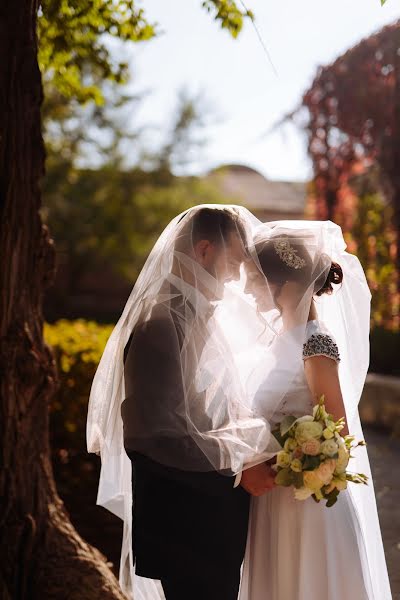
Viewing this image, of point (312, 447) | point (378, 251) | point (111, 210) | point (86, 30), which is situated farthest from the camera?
point (111, 210)

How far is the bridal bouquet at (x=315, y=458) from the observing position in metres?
2.47

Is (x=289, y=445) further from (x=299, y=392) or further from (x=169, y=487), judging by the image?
(x=169, y=487)

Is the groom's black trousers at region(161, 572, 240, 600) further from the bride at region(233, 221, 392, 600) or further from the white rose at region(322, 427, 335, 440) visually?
the white rose at region(322, 427, 335, 440)

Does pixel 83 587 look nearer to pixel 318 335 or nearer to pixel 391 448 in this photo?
pixel 318 335

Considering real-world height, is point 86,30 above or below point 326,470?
above

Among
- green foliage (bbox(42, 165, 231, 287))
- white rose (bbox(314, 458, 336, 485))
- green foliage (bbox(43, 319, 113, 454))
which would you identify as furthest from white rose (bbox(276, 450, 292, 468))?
green foliage (bbox(42, 165, 231, 287))

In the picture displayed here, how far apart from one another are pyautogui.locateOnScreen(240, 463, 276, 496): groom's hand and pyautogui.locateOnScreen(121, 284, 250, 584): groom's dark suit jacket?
2.8 inches

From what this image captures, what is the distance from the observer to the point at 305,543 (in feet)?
8.84

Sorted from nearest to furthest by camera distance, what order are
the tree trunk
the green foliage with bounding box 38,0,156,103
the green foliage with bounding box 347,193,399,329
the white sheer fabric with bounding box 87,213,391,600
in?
the white sheer fabric with bounding box 87,213,391,600
the tree trunk
the green foliage with bounding box 38,0,156,103
the green foliage with bounding box 347,193,399,329

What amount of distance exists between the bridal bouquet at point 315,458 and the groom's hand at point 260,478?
0.09 m

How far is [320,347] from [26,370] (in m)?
1.57

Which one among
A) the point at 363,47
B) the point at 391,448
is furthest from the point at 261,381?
the point at 363,47

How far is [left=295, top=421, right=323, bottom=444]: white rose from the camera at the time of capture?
247cm

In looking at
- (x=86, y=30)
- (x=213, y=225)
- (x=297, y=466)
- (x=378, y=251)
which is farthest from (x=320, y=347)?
(x=378, y=251)
